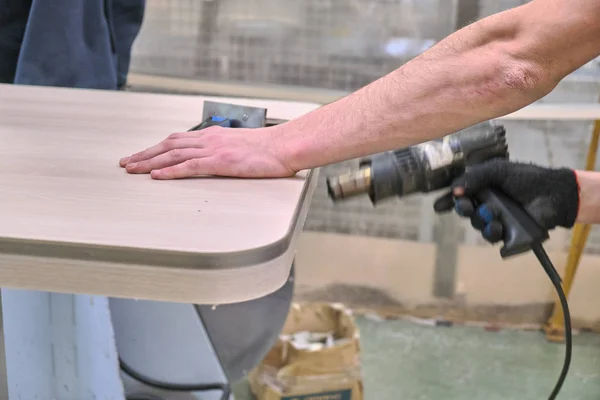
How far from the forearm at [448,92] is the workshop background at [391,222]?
1.04 metres

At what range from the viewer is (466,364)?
1.96 m

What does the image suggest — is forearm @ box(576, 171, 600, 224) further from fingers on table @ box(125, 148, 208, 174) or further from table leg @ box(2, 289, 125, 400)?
table leg @ box(2, 289, 125, 400)

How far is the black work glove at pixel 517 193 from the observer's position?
0.74m

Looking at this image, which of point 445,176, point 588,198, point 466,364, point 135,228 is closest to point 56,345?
point 135,228

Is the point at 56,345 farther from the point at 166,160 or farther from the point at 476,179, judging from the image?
the point at 476,179

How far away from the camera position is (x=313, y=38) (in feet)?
6.53

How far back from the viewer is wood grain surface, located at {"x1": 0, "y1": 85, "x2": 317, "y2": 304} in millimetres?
440

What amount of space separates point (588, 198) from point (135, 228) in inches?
28.8

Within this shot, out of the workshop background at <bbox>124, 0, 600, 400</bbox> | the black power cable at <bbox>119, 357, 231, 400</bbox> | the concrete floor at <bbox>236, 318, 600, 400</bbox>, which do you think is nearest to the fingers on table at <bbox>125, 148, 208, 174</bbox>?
the black power cable at <bbox>119, 357, 231, 400</bbox>

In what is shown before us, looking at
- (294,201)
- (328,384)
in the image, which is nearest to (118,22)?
(294,201)

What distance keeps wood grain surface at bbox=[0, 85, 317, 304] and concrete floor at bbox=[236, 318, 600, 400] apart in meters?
1.33

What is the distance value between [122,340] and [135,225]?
846 millimetres

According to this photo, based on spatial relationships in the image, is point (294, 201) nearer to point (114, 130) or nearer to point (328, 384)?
point (114, 130)

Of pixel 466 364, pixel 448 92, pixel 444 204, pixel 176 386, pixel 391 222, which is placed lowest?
pixel 466 364
